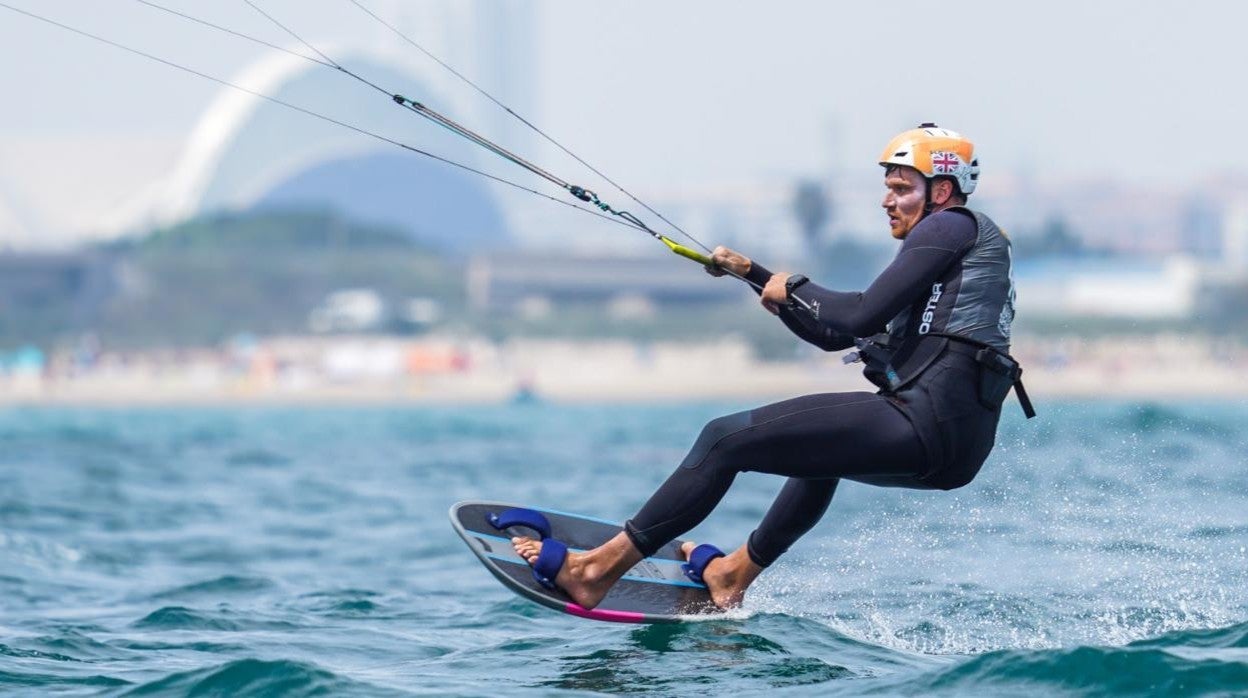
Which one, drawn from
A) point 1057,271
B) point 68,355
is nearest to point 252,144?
point 68,355

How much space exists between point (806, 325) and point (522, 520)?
1570mm

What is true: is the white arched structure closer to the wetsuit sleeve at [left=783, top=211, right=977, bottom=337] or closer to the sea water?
the sea water

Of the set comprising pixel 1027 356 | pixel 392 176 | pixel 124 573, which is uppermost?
pixel 392 176

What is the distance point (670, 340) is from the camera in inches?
4119

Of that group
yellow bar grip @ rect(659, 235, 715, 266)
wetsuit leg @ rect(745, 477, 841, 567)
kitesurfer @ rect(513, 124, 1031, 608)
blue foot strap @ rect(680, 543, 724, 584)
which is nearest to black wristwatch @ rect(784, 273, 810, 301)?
kitesurfer @ rect(513, 124, 1031, 608)

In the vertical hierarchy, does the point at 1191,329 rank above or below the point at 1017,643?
above

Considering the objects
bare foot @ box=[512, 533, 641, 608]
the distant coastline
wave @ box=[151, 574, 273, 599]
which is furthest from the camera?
the distant coastline

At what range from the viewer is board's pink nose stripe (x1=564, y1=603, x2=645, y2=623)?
750 centimetres

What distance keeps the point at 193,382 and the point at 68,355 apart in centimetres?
1027

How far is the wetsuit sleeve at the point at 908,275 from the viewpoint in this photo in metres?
6.76

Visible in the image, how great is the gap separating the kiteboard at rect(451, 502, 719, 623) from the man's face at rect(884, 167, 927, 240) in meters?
1.90

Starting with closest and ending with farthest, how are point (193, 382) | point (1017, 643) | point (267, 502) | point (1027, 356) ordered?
1. point (1017, 643)
2. point (267, 502)
3. point (1027, 356)
4. point (193, 382)

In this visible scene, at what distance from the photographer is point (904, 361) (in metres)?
6.98

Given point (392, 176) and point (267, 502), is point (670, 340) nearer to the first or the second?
point (392, 176)
